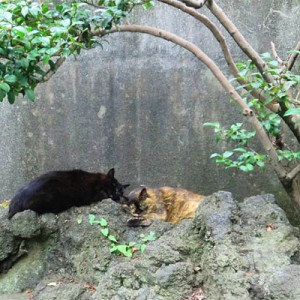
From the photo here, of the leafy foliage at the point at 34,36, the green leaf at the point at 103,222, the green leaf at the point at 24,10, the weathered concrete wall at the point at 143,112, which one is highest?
the green leaf at the point at 24,10

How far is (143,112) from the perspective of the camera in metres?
5.49

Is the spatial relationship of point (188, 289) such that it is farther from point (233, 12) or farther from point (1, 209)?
point (233, 12)

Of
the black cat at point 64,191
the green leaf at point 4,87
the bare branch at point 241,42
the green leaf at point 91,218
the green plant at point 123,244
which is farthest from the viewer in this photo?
the black cat at point 64,191

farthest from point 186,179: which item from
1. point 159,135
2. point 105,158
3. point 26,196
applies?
point 26,196

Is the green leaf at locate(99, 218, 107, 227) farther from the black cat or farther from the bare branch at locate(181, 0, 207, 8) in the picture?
the bare branch at locate(181, 0, 207, 8)

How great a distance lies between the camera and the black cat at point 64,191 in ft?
15.3

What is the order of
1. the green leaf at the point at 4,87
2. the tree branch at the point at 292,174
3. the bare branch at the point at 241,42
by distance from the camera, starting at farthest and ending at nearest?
1. the tree branch at the point at 292,174
2. the bare branch at the point at 241,42
3. the green leaf at the point at 4,87

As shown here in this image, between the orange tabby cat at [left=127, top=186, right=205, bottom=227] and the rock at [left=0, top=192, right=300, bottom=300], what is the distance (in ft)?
1.21

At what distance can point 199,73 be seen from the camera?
535 cm

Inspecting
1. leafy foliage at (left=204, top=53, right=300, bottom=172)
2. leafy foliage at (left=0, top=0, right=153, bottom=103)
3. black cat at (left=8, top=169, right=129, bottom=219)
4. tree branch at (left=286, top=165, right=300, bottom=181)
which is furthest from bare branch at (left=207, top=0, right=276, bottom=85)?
black cat at (left=8, top=169, right=129, bottom=219)

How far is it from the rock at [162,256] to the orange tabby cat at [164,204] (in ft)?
1.21

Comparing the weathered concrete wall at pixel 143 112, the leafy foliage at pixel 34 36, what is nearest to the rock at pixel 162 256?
the weathered concrete wall at pixel 143 112

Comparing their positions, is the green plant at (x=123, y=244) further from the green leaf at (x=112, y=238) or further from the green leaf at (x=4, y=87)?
the green leaf at (x=4, y=87)

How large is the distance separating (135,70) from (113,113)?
53 cm
